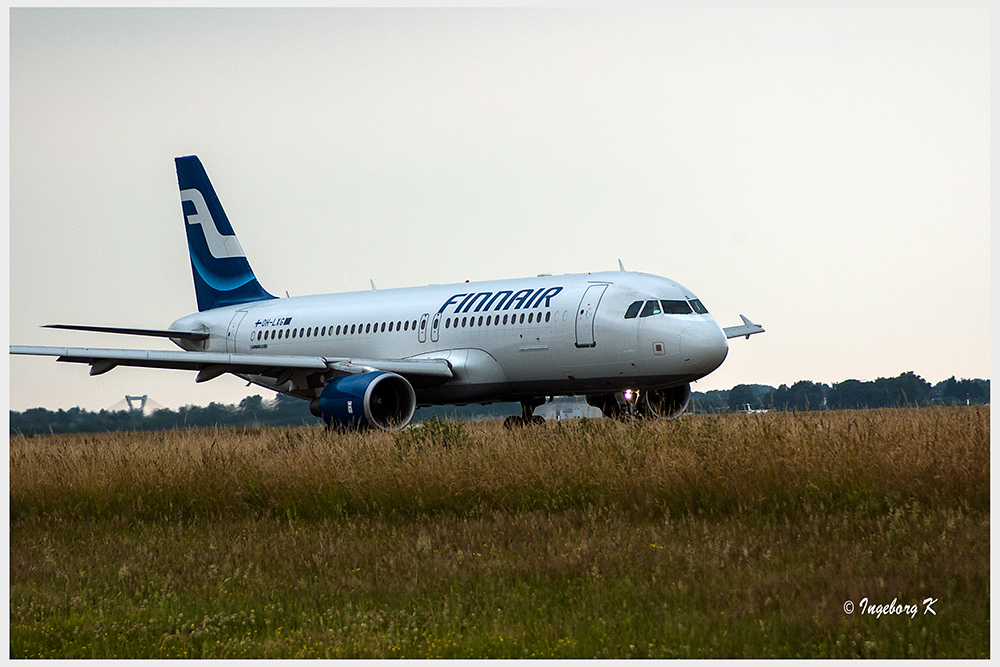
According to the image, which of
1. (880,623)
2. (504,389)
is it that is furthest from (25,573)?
(504,389)

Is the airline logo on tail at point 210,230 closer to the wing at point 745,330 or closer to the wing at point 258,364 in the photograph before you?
the wing at point 258,364

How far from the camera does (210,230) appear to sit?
3397 centimetres

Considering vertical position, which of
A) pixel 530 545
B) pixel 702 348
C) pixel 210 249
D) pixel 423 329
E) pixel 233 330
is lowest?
pixel 530 545

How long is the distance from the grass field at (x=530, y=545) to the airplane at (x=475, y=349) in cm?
755

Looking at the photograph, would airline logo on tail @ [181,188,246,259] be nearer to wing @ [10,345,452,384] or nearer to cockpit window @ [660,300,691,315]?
wing @ [10,345,452,384]

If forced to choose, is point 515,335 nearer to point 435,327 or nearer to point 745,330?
point 435,327

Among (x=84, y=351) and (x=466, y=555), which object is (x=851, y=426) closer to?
(x=466, y=555)

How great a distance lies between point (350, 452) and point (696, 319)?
10.2 m

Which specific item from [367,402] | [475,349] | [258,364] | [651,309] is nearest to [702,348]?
[651,309]

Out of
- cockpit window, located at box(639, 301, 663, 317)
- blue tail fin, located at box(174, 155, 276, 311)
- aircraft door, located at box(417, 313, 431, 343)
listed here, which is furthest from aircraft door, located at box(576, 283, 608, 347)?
blue tail fin, located at box(174, 155, 276, 311)

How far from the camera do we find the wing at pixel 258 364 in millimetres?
23969

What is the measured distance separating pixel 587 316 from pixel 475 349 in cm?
302

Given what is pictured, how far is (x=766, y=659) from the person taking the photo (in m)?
6.39

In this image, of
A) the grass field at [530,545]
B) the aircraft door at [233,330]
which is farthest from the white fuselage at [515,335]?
the grass field at [530,545]
